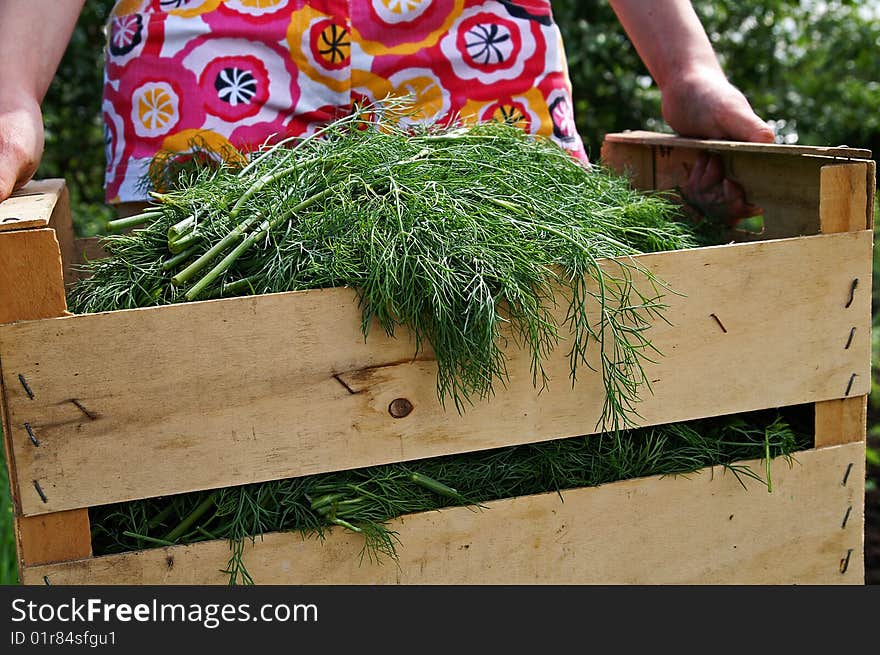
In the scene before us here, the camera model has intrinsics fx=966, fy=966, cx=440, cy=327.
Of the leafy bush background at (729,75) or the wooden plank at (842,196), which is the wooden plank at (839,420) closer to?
the wooden plank at (842,196)

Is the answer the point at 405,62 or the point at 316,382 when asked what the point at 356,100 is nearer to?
the point at 405,62

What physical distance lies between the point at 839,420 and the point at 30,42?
1264 millimetres

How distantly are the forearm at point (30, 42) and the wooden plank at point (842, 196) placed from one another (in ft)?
3.60

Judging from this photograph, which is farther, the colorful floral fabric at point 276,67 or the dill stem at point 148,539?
the colorful floral fabric at point 276,67

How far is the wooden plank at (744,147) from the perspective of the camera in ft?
4.46

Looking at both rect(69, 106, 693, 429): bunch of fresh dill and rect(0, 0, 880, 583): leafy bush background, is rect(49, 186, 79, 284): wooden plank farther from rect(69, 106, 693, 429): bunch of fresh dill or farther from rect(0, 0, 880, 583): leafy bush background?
rect(0, 0, 880, 583): leafy bush background

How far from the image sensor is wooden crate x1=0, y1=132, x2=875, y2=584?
110 centimetres

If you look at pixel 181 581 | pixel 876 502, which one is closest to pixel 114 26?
pixel 181 581

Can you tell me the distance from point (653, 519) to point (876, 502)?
2.25m

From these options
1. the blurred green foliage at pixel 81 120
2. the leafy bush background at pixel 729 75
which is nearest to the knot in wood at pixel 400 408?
the leafy bush background at pixel 729 75

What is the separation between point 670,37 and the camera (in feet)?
5.67

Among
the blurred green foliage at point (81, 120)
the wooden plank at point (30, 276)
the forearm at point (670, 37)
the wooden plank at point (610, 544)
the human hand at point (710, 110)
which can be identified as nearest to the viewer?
the wooden plank at point (30, 276)

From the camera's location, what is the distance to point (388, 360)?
117cm

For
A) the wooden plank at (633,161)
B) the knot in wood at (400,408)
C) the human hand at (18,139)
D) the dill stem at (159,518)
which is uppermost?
the human hand at (18,139)
